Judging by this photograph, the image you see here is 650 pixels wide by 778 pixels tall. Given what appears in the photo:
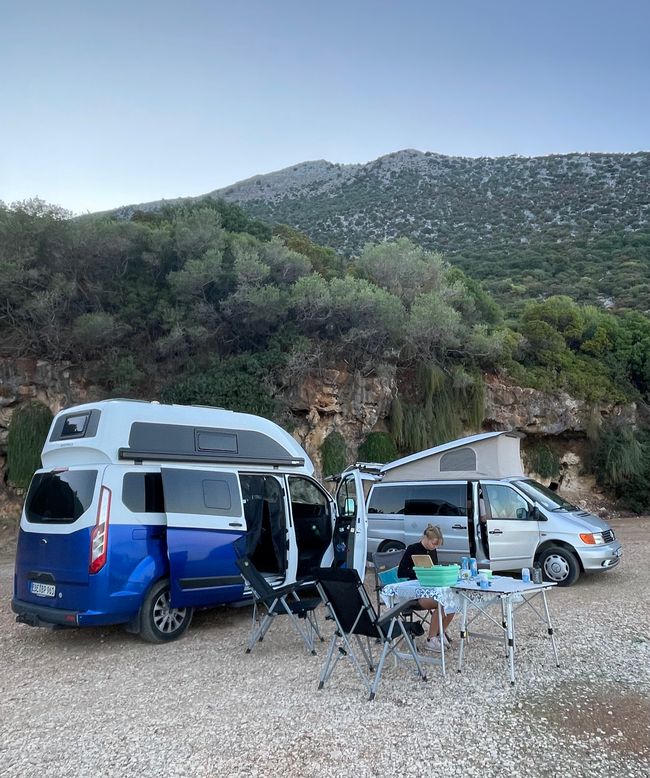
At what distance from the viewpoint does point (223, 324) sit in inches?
673

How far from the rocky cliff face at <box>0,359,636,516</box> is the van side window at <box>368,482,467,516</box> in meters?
5.19

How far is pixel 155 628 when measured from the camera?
6.55 metres

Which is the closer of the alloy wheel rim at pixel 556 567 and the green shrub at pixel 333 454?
the alloy wheel rim at pixel 556 567

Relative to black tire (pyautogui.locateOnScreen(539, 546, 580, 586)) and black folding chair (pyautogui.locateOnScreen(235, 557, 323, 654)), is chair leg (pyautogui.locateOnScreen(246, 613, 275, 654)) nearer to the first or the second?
black folding chair (pyautogui.locateOnScreen(235, 557, 323, 654))

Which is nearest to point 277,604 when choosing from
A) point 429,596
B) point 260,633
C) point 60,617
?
point 260,633

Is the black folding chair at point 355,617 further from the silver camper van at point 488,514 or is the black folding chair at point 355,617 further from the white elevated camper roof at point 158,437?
the silver camper van at point 488,514

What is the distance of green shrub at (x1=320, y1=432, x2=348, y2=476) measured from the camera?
53.1ft

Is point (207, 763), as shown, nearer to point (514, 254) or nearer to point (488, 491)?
point (488, 491)

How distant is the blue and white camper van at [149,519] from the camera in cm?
620

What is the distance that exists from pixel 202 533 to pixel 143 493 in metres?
0.83

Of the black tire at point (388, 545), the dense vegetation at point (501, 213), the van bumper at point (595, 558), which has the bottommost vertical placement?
the black tire at point (388, 545)

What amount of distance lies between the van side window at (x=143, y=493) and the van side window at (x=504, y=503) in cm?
535

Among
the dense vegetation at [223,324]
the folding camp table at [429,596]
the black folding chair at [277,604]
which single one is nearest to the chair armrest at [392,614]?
the folding camp table at [429,596]

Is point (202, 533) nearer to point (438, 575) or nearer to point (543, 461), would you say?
point (438, 575)
